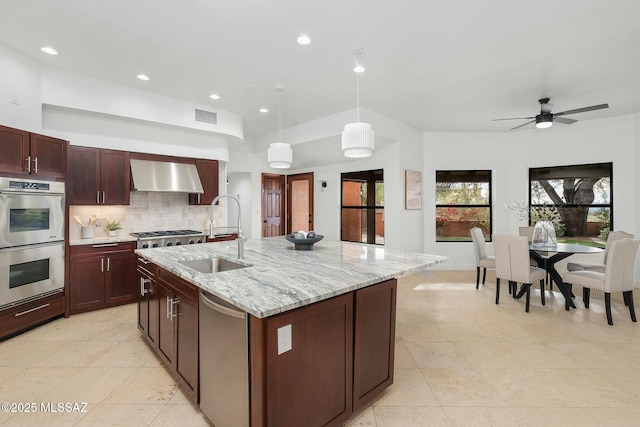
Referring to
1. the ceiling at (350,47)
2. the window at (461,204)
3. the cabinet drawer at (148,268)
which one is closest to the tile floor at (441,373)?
the cabinet drawer at (148,268)

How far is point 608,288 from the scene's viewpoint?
3.44 metres

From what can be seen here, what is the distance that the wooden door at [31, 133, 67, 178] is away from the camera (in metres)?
3.15

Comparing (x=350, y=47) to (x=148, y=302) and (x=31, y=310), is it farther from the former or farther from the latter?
(x=31, y=310)

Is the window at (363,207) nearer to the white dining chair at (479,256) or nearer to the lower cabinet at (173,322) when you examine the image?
the white dining chair at (479,256)

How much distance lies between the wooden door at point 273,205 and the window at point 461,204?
3589 millimetres

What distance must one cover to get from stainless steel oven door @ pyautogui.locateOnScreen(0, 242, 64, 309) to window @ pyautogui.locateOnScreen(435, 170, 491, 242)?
612cm

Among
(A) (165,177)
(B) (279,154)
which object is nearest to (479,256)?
(B) (279,154)

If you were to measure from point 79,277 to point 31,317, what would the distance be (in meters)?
0.59

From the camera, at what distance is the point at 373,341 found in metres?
1.97

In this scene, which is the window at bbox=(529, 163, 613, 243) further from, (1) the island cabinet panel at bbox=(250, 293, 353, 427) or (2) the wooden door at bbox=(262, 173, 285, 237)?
(2) the wooden door at bbox=(262, 173, 285, 237)

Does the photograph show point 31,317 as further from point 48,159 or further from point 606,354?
point 606,354

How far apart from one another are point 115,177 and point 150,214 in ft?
2.69

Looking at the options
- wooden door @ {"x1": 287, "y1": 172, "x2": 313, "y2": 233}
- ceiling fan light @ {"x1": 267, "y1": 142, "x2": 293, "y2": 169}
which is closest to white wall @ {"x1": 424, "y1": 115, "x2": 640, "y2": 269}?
wooden door @ {"x1": 287, "y1": 172, "x2": 313, "y2": 233}

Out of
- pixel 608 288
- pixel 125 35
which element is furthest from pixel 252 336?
pixel 608 288
